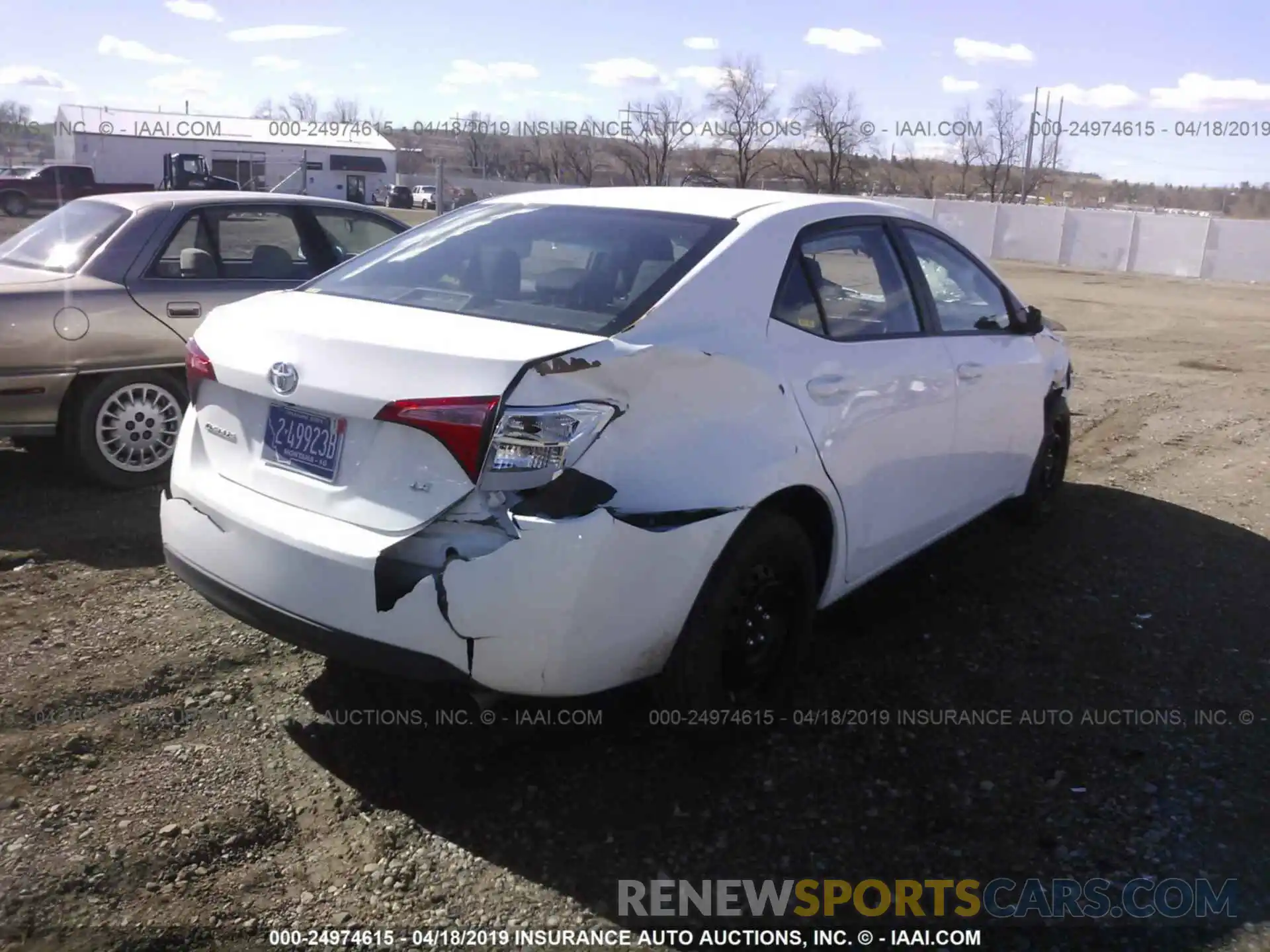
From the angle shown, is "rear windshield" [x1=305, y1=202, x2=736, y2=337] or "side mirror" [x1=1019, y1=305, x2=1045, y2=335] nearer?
"rear windshield" [x1=305, y1=202, x2=736, y2=337]

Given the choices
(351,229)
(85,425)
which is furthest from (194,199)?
(85,425)

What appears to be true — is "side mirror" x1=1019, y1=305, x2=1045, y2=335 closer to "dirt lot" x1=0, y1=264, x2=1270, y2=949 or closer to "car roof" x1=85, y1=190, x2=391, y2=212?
"dirt lot" x1=0, y1=264, x2=1270, y2=949

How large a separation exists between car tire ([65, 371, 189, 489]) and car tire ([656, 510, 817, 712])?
3.73 metres

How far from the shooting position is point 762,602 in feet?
11.7

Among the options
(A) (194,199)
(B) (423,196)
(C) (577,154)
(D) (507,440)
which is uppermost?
(C) (577,154)

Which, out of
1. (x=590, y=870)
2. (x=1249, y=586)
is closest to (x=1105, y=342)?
(x=1249, y=586)

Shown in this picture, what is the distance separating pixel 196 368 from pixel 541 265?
1.16 m

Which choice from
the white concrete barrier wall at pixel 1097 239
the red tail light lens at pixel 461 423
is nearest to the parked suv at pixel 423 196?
the white concrete barrier wall at pixel 1097 239

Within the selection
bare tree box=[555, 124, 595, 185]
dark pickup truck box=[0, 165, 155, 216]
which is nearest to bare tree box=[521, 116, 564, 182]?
bare tree box=[555, 124, 595, 185]

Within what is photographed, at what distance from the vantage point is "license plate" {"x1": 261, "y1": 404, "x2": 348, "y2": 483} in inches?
122

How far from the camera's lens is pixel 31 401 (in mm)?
5652

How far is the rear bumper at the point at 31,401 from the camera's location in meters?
5.57

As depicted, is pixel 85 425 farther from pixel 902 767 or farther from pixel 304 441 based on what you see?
pixel 902 767

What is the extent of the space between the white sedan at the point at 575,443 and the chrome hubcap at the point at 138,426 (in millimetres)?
2547
